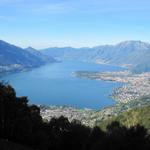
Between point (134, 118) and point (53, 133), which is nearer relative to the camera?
point (53, 133)

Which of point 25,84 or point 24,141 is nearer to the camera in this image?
point 24,141

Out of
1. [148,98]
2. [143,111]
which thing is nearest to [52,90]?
[148,98]

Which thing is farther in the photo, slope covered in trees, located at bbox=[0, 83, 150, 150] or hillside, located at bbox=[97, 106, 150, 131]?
hillside, located at bbox=[97, 106, 150, 131]

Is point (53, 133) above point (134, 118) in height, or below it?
above

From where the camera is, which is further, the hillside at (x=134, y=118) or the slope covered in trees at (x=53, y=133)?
the hillside at (x=134, y=118)

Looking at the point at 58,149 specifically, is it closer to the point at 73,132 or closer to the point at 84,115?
the point at 73,132

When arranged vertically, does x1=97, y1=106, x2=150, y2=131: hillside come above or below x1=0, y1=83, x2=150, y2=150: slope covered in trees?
below

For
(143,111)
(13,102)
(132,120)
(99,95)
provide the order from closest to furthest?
(13,102) → (132,120) → (143,111) → (99,95)

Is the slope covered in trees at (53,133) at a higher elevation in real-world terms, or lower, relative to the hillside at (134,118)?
higher
